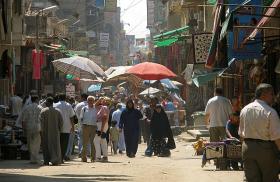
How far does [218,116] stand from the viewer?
19234 mm

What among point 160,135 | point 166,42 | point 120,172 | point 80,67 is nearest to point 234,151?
point 120,172

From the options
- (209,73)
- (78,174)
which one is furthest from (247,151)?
(209,73)

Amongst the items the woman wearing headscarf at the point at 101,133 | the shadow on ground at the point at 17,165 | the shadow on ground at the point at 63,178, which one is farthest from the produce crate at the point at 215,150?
the woman wearing headscarf at the point at 101,133

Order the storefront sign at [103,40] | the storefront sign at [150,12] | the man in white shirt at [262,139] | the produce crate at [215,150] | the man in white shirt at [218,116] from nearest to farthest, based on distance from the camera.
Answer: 1. the man in white shirt at [262,139]
2. the produce crate at [215,150]
3. the man in white shirt at [218,116]
4. the storefront sign at [103,40]
5. the storefront sign at [150,12]

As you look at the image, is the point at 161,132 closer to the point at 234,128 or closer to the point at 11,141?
the point at 11,141

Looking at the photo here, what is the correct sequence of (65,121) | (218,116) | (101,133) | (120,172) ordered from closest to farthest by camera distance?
1. (120,172)
2. (218,116)
3. (65,121)
4. (101,133)

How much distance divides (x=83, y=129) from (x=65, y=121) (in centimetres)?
85

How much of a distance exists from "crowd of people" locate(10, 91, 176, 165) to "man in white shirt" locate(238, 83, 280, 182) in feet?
33.8

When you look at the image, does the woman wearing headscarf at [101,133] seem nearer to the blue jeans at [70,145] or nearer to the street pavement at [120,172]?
the blue jeans at [70,145]

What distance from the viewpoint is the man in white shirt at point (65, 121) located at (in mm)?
21406

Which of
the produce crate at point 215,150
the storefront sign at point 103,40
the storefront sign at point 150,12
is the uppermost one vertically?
the storefront sign at point 150,12

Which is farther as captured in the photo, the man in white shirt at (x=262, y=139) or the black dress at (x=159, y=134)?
the black dress at (x=159, y=134)

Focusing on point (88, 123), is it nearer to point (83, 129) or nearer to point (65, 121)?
point (83, 129)

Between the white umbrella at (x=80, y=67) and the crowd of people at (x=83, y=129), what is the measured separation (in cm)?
333
